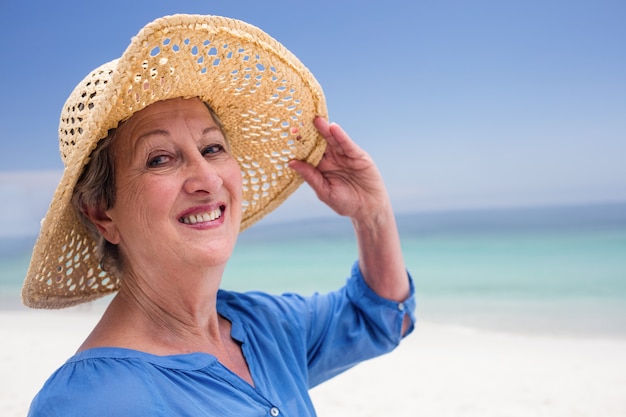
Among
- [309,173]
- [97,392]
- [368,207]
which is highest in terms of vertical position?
[309,173]

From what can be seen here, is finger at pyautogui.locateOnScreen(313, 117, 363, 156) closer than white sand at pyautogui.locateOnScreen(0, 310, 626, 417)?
Yes

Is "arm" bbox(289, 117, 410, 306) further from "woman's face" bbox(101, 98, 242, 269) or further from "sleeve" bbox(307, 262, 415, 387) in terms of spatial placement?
"woman's face" bbox(101, 98, 242, 269)

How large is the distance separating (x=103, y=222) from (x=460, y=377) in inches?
165

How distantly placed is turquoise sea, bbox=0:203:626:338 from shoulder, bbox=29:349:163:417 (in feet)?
22.1

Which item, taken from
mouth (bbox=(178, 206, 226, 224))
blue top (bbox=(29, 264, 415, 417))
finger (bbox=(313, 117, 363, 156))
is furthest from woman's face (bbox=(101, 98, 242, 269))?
finger (bbox=(313, 117, 363, 156))

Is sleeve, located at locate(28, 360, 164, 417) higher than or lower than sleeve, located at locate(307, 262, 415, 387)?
higher

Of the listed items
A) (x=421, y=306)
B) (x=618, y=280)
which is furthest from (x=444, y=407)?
(x=618, y=280)

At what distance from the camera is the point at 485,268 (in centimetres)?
1384

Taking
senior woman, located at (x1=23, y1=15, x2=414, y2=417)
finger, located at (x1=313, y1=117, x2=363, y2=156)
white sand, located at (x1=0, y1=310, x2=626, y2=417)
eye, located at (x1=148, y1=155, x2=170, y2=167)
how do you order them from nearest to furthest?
1. senior woman, located at (x1=23, y1=15, x2=414, y2=417)
2. eye, located at (x1=148, y1=155, x2=170, y2=167)
3. finger, located at (x1=313, y1=117, x2=363, y2=156)
4. white sand, located at (x1=0, y1=310, x2=626, y2=417)

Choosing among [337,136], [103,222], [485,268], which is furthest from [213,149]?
[485,268]

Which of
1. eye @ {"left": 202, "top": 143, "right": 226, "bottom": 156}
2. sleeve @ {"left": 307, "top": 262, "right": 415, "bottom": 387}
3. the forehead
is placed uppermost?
the forehead

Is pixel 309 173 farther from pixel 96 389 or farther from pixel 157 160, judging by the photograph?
pixel 96 389

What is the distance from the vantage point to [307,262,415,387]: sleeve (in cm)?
182

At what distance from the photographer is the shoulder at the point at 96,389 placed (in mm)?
1101
